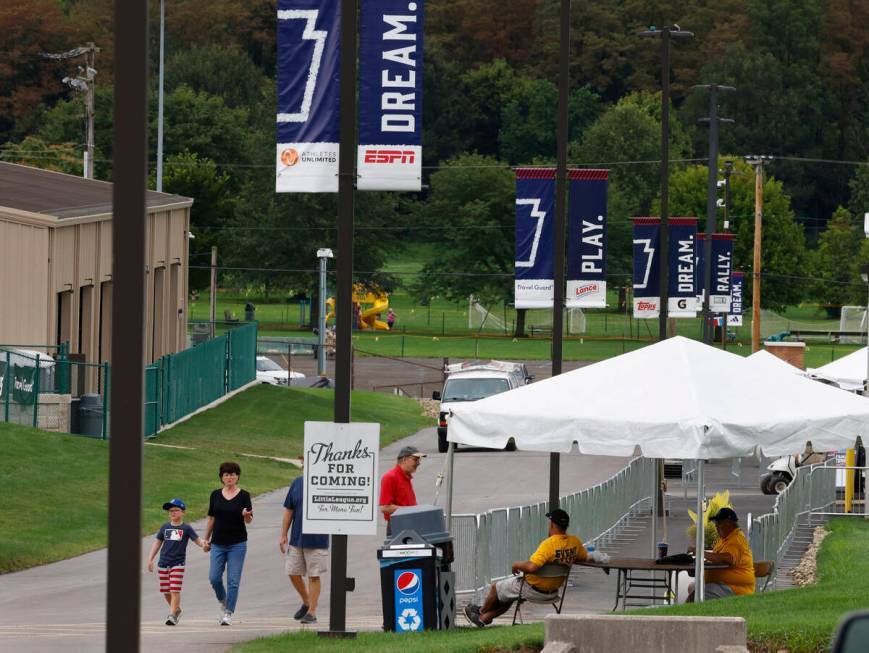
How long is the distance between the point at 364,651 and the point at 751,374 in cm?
502

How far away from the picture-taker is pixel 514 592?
51.3 feet

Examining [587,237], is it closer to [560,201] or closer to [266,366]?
[560,201]

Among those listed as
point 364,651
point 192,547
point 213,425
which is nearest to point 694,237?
point 213,425

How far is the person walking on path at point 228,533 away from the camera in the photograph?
637 inches

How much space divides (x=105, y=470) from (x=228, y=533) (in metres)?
13.6

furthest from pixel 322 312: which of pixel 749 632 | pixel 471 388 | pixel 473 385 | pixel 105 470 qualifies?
pixel 749 632

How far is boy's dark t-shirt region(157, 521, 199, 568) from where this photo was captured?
1614 cm

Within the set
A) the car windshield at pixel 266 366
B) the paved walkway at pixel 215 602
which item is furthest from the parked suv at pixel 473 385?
the car windshield at pixel 266 366

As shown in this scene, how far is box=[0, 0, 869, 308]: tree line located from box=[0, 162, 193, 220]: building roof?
45155mm

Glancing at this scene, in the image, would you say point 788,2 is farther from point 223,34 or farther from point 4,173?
point 4,173

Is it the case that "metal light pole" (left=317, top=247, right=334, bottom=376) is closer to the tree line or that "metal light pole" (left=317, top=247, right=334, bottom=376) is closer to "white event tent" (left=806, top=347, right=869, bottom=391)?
"white event tent" (left=806, top=347, right=869, bottom=391)

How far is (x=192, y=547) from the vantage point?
23250 millimetres

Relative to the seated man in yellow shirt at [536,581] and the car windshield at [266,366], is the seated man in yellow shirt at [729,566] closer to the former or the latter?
the seated man in yellow shirt at [536,581]

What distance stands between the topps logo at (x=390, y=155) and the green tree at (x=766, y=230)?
287ft
